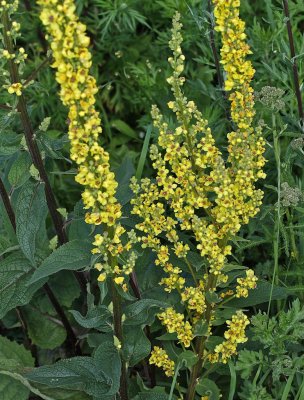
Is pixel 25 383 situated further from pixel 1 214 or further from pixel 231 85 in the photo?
pixel 231 85

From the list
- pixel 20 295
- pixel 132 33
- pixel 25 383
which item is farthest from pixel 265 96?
pixel 132 33

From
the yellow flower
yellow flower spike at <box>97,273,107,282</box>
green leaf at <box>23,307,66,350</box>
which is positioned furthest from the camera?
green leaf at <box>23,307,66,350</box>

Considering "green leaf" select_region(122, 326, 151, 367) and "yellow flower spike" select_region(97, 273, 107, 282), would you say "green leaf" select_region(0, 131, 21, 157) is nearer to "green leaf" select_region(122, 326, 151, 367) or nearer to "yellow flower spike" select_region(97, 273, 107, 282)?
"yellow flower spike" select_region(97, 273, 107, 282)

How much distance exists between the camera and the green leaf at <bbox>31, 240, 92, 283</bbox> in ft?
6.95

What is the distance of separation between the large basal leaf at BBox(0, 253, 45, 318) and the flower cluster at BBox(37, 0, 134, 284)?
757 millimetres

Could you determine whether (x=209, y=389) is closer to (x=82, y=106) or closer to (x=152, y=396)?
(x=152, y=396)

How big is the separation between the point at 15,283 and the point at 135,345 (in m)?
0.56

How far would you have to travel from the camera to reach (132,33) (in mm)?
3869

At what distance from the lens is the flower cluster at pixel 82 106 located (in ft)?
4.93

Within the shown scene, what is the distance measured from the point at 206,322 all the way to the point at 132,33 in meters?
2.22

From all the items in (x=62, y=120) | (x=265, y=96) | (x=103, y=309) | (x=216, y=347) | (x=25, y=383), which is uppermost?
(x=265, y=96)

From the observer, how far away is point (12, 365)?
2.60m

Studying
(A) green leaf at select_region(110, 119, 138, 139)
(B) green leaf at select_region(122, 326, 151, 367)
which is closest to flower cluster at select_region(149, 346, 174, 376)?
(B) green leaf at select_region(122, 326, 151, 367)

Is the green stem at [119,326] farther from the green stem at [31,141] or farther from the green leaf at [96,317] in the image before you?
the green stem at [31,141]
